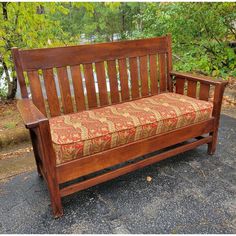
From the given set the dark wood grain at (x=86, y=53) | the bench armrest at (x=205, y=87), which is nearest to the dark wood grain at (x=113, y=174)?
the bench armrest at (x=205, y=87)

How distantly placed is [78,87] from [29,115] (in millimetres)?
668

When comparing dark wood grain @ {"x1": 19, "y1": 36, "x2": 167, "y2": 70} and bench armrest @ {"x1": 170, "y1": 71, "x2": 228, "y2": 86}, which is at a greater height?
dark wood grain @ {"x1": 19, "y1": 36, "x2": 167, "y2": 70}

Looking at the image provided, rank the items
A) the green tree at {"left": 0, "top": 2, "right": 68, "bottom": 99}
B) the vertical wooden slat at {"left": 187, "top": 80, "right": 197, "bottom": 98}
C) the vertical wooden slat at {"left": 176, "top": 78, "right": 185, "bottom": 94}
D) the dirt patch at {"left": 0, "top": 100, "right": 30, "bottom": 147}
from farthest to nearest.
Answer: the green tree at {"left": 0, "top": 2, "right": 68, "bottom": 99} → the dirt patch at {"left": 0, "top": 100, "right": 30, "bottom": 147} → the vertical wooden slat at {"left": 176, "top": 78, "right": 185, "bottom": 94} → the vertical wooden slat at {"left": 187, "top": 80, "right": 197, "bottom": 98}

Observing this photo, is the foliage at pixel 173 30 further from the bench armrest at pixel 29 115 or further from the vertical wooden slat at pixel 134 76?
the bench armrest at pixel 29 115

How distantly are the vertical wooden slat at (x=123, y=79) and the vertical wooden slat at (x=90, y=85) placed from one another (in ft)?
0.88

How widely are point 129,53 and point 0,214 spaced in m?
1.58

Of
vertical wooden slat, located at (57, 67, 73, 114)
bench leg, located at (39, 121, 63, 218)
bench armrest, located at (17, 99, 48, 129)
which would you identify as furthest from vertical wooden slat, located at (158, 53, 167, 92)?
bench leg, located at (39, 121, 63, 218)

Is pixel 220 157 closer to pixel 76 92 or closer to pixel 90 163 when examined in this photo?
pixel 90 163

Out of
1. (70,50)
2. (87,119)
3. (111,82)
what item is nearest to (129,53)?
(111,82)

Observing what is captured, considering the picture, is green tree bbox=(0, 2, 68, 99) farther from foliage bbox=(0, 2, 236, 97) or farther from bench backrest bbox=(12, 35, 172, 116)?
bench backrest bbox=(12, 35, 172, 116)

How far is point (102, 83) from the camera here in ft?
6.82

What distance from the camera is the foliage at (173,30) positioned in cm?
282

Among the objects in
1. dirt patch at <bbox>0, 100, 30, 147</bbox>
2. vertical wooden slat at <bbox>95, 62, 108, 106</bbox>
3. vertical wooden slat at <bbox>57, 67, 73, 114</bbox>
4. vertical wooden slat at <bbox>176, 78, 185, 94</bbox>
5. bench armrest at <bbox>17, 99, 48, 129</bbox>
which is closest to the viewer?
bench armrest at <bbox>17, 99, 48, 129</bbox>

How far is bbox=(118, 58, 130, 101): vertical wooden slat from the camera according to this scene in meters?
2.14
